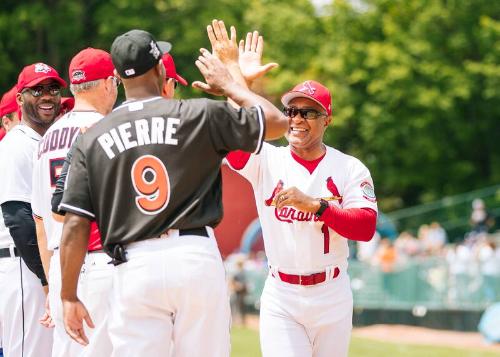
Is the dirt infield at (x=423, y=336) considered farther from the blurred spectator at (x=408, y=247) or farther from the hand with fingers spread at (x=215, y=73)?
the hand with fingers spread at (x=215, y=73)

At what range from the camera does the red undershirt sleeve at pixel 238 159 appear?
7219 mm

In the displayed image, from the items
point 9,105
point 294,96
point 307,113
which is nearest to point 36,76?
point 9,105

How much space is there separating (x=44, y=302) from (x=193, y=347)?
2380mm

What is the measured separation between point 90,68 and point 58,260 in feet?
3.82

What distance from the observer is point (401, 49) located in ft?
138

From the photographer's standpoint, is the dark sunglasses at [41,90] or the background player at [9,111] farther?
the background player at [9,111]

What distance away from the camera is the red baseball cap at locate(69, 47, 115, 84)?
21.1 ft

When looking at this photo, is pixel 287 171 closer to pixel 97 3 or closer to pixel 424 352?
pixel 424 352

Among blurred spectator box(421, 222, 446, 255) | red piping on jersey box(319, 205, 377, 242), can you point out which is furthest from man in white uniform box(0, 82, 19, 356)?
blurred spectator box(421, 222, 446, 255)

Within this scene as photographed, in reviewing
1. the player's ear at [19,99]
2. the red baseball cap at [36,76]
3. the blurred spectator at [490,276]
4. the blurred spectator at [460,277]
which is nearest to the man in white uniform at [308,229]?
the red baseball cap at [36,76]

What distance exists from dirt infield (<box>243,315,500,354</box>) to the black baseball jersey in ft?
47.4

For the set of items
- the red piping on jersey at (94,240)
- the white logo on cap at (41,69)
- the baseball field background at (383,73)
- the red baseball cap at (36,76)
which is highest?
the baseball field background at (383,73)

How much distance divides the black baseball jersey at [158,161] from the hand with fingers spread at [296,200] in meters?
1.31

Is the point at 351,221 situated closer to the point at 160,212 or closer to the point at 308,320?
the point at 308,320
